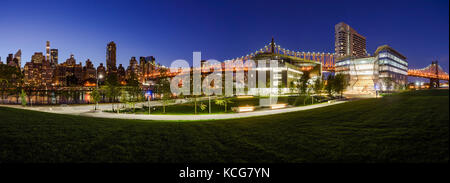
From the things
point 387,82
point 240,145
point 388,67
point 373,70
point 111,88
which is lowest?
point 240,145

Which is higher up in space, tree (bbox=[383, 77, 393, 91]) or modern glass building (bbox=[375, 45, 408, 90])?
modern glass building (bbox=[375, 45, 408, 90])

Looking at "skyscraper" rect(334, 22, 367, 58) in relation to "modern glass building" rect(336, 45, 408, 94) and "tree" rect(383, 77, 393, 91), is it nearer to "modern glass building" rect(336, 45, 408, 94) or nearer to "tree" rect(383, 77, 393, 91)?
"modern glass building" rect(336, 45, 408, 94)

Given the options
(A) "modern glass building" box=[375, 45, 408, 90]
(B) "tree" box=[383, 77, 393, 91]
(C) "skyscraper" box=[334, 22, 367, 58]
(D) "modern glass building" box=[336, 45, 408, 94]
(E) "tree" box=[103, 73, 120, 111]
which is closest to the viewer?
(E) "tree" box=[103, 73, 120, 111]

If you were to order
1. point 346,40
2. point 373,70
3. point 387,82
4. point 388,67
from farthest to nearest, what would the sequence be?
point 346,40
point 388,67
point 373,70
point 387,82

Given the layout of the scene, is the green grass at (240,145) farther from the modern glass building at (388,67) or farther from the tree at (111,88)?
the modern glass building at (388,67)

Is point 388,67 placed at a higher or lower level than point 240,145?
higher

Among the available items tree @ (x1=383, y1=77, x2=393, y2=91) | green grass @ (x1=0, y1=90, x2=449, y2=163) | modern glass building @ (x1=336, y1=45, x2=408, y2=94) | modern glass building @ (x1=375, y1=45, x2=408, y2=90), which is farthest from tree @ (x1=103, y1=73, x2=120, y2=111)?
modern glass building @ (x1=375, y1=45, x2=408, y2=90)

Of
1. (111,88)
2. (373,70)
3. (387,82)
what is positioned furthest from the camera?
(373,70)

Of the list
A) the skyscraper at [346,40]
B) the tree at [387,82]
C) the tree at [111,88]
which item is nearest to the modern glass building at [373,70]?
the tree at [387,82]

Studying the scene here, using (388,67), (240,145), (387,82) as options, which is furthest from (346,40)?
(240,145)

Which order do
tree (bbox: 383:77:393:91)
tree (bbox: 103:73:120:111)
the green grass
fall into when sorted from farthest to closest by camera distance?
tree (bbox: 383:77:393:91) < tree (bbox: 103:73:120:111) < the green grass

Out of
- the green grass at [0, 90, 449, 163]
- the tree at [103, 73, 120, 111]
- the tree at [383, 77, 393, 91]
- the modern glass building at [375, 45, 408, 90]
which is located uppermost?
the modern glass building at [375, 45, 408, 90]

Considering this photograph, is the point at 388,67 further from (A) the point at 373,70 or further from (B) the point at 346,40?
(B) the point at 346,40

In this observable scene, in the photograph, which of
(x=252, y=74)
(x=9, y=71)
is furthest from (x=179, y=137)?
(x=252, y=74)
